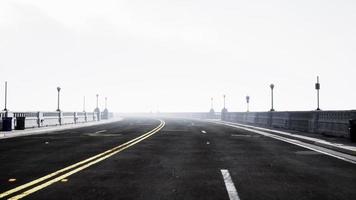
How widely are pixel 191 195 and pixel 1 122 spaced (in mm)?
21801

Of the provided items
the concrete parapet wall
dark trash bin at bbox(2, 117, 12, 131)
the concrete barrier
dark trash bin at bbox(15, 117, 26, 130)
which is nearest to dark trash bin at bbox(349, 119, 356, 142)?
the concrete parapet wall

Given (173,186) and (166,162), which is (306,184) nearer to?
(173,186)

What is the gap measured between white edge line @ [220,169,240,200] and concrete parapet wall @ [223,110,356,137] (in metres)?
11.1

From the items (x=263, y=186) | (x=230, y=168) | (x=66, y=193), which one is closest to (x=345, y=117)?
(x=230, y=168)

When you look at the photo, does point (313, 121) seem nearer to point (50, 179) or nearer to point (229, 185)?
point (229, 185)

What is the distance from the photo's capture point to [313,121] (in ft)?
73.9

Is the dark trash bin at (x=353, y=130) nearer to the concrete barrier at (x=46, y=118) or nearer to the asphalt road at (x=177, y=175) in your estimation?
the asphalt road at (x=177, y=175)

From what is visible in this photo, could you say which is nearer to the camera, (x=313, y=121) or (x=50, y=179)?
(x=50, y=179)

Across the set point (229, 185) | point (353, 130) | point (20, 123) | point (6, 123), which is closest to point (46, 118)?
point (20, 123)

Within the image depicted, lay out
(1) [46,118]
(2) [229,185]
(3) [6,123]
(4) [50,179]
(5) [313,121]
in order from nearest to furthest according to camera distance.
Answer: (2) [229,185], (4) [50,179], (5) [313,121], (3) [6,123], (1) [46,118]

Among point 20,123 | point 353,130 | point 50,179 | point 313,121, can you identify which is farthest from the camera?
point 20,123

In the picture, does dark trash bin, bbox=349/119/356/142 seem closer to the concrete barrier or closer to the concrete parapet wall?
the concrete parapet wall

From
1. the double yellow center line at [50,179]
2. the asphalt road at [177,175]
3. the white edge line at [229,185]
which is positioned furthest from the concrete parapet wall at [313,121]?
the double yellow center line at [50,179]

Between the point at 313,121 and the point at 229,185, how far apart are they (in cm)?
→ 1712
